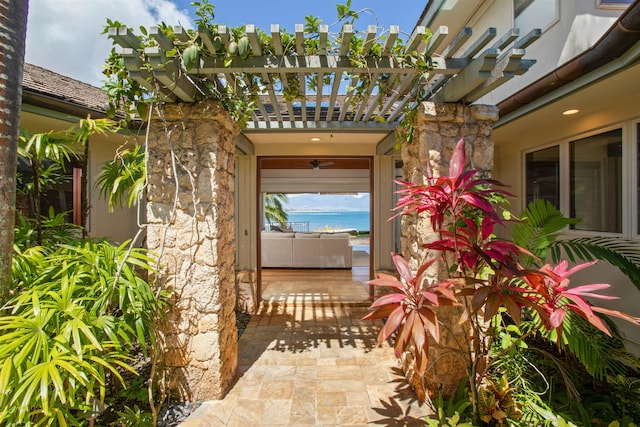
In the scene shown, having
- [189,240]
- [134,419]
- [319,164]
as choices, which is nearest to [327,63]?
[189,240]

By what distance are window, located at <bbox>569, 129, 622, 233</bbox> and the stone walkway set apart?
3259mm

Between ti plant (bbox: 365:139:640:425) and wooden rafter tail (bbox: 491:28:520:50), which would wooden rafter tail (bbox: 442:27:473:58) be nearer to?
wooden rafter tail (bbox: 491:28:520:50)

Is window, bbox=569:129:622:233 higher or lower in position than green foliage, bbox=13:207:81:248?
higher

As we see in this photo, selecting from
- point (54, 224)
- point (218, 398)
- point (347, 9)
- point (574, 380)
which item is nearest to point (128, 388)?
point (218, 398)

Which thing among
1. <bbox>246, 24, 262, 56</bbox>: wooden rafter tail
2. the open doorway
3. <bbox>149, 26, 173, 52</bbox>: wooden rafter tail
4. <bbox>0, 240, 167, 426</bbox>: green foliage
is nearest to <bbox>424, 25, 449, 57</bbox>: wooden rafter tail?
<bbox>246, 24, 262, 56</bbox>: wooden rafter tail

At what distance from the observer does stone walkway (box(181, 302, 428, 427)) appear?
2.74 metres

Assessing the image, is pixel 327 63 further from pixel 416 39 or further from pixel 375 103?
pixel 375 103

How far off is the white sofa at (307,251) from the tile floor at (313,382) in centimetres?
394

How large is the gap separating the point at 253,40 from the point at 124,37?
96 cm

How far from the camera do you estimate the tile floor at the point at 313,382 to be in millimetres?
2740

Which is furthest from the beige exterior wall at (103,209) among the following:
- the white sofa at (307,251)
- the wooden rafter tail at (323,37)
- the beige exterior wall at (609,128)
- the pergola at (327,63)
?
the beige exterior wall at (609,128)

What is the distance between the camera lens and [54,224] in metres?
3.37

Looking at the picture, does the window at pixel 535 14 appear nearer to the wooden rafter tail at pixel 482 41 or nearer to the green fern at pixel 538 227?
the wooden rafter tail at pixel 482 41

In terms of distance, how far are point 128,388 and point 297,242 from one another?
626cm
